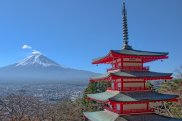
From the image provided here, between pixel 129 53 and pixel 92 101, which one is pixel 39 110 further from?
pixel 129 53

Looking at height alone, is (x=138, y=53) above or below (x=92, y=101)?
above

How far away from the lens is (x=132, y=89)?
16.5m

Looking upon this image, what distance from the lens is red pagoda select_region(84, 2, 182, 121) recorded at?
15.9m

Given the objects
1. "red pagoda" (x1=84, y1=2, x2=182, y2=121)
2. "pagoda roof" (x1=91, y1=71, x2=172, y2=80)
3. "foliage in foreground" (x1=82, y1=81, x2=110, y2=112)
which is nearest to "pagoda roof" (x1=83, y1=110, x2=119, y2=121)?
"red pagoda" (x1=84, y1=2, x2=182, y2=121)

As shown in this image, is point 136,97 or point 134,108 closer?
point 136,97

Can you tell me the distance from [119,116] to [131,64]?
119 inches

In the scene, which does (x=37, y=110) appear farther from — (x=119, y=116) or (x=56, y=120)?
(x=119, y=116)

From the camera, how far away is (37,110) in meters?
40.2

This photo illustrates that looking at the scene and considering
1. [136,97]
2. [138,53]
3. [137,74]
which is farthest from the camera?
[138,53]

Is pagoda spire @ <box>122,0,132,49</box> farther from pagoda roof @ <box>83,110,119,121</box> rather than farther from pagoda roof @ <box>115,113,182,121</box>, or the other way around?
pagoda roof @ <box>115,113,182,121</box>

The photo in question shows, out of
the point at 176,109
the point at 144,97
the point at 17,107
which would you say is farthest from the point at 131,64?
the point at 17,107

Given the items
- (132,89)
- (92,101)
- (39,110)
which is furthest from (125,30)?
(92,101)

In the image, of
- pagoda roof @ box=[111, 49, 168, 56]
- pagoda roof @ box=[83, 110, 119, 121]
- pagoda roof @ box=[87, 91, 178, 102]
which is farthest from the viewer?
pagoda roof @ box=[111, 49, 168, 56]

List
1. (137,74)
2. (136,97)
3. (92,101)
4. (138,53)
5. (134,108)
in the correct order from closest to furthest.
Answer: (136,97) < (134,108) < (137,74) < (138,53) < (92,101)
